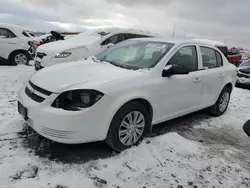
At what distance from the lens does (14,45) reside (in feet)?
32.4

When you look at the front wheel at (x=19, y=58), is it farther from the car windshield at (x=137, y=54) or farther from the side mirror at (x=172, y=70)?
the side mirror at (x=172, y=70)

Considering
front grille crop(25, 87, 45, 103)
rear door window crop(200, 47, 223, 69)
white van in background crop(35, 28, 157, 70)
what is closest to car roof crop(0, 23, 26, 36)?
white van in background crop(35, 28, 157, 70)

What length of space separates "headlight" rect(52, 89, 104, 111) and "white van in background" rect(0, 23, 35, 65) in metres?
7.51

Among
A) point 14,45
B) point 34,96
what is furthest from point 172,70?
point 14,45

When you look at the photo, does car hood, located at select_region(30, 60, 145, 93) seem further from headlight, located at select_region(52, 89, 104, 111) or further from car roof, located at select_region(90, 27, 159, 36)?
car roof, located at select_region(90, 27, 159, 36)

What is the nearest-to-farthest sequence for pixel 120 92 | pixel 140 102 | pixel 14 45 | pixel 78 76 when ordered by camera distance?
pixel 120 92 → pixel 78 76 → pixel 140 102 → pixel 14 45

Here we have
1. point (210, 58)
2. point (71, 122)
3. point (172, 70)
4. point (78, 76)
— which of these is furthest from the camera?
point (210, 58)

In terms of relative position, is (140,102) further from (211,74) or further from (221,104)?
(221,104)

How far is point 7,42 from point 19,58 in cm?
71

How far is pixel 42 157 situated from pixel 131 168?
3.65 ft

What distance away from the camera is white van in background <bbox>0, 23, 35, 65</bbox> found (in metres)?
9.76

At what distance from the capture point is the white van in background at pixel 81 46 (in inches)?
291

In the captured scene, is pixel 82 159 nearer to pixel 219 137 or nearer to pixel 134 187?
pixel 134 187

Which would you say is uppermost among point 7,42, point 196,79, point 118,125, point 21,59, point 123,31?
point 123,31
